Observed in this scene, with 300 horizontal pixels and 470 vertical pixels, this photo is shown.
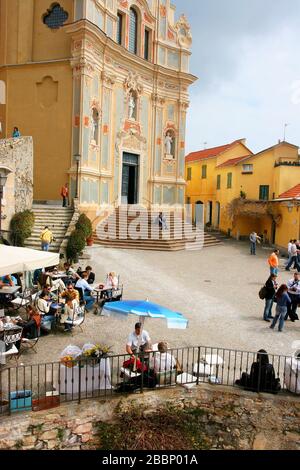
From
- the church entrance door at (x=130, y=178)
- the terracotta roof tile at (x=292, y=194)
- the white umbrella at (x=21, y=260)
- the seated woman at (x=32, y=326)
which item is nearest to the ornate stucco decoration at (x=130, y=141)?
the church entrance door at (x=130, y=178)

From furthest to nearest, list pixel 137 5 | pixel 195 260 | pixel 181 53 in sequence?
1. pixel 181 53
2. pixel 137 5
3. pixel 195 260

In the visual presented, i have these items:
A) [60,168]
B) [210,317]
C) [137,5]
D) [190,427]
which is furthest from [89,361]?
[137,5]

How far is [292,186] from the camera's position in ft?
96.3

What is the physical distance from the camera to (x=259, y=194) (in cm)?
3059

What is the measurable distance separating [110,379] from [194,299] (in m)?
6.58

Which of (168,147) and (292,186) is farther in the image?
(168,147)

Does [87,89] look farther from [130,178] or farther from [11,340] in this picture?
[11,340]

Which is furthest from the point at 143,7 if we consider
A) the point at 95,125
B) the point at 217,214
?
the point at 217,214

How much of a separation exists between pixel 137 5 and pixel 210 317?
24.9m

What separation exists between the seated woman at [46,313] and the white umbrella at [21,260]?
99cm

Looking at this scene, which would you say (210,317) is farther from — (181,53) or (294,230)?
(181,53)

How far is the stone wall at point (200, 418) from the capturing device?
6750 mm
